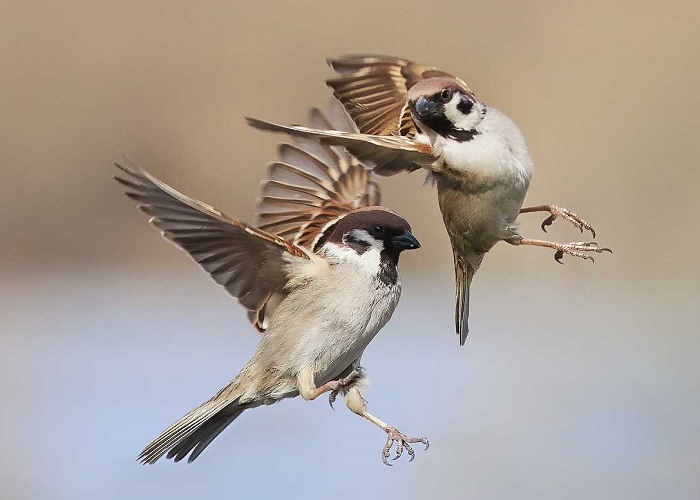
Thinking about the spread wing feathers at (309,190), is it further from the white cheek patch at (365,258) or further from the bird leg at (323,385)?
the bird leg at (323,385)

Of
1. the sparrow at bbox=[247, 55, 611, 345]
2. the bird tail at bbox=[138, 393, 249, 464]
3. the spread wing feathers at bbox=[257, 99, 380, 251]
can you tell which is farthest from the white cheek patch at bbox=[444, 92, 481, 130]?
the bird tail at bbox=[138, 393, 249, 464]

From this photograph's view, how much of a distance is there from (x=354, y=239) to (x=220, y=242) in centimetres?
33

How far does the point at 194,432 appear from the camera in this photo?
374 centimetres

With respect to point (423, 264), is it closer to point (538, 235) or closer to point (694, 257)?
point (538, 235)

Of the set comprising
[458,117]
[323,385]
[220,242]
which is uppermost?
[458,117]

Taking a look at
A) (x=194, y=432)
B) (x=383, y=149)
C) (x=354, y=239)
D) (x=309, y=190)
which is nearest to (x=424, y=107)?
(x=383, y=149)

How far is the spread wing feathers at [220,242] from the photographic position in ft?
10.9

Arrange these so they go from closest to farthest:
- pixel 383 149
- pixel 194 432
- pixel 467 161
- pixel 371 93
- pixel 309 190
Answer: pixel 383 149, pixel 467 161, pixel 194 432, pixel 371 93, pixel 309 190

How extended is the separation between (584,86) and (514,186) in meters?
5.28

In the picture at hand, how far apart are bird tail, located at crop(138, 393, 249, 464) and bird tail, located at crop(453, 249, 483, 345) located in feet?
1.80

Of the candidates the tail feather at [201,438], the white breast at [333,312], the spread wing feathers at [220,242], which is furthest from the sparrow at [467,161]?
the tail feather at [201,438]

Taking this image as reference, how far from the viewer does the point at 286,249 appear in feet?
11.5

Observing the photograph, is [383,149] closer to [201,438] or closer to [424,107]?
[424,107]

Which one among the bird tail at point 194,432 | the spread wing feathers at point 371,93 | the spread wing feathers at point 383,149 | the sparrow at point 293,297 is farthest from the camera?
the spread wing feathers at point 371,93
